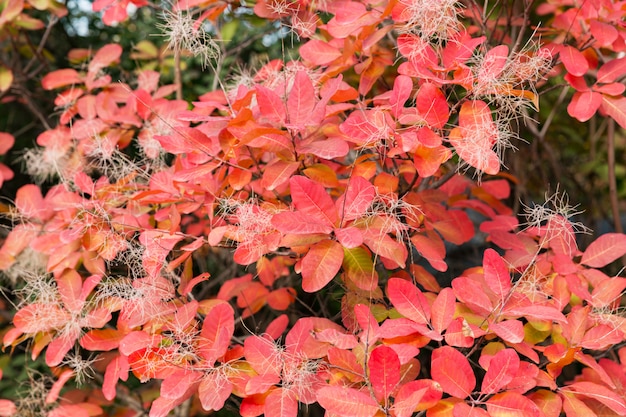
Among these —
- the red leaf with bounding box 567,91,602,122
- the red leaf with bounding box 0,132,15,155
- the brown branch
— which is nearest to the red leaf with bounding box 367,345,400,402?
the red leaf with bounding box 567,91,602,122

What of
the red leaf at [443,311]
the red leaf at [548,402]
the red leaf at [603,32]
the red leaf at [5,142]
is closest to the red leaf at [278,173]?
the red leaf at [443,311]

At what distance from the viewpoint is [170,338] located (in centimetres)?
114

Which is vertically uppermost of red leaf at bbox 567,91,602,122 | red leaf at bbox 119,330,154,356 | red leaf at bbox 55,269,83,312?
red leaf at bbox 567,91,602,122

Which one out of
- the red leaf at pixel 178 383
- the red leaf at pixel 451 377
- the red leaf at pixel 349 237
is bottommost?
the red leaf at pixel 178 383

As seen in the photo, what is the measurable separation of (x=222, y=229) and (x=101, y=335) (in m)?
0.39

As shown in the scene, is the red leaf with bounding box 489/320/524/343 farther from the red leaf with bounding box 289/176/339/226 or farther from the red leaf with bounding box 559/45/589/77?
the red leaf with bounding box 559/45/589/77

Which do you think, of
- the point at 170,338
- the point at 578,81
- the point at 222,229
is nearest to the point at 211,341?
the point at 170,338

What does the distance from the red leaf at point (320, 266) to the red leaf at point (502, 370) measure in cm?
30

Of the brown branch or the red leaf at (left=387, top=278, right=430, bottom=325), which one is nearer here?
the red leaf at (left=387, top=278, right=430, bottom=325)

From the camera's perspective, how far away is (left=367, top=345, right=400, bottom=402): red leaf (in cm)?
95

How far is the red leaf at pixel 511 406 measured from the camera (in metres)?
0.95

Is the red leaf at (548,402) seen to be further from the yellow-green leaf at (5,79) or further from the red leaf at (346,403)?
the yellow-green leaf at (5,79)

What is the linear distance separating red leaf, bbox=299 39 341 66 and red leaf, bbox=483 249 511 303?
57 cm

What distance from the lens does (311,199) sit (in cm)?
104
